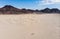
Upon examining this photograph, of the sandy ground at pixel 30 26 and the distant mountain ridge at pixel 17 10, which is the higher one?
the distant mountain ridge at pixel 17 10

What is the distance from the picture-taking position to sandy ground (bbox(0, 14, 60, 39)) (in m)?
1.33

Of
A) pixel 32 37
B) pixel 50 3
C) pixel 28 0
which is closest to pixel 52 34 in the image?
pixel 32 37

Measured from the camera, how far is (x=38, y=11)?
1.36 metres

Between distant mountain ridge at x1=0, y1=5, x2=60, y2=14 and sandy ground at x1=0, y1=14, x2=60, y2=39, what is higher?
distant mountain ridge at x1=0, y1=5, x2=60, y2=14

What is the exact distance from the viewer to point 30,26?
1.36 metres

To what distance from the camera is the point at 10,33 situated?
1.34m

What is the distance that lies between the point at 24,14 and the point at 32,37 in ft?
0.89

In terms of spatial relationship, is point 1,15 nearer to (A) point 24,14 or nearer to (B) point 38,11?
(A) point 24,14

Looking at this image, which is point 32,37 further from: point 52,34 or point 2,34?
point 2,34

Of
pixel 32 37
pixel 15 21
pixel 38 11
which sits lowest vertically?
pixel 32 37

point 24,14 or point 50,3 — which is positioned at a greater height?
point 50,3

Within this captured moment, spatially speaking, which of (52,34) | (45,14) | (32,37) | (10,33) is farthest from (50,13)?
(10,33)

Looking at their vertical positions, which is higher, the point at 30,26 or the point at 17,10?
the point at 17,10

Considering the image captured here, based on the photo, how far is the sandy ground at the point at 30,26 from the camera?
1332 millimetres
